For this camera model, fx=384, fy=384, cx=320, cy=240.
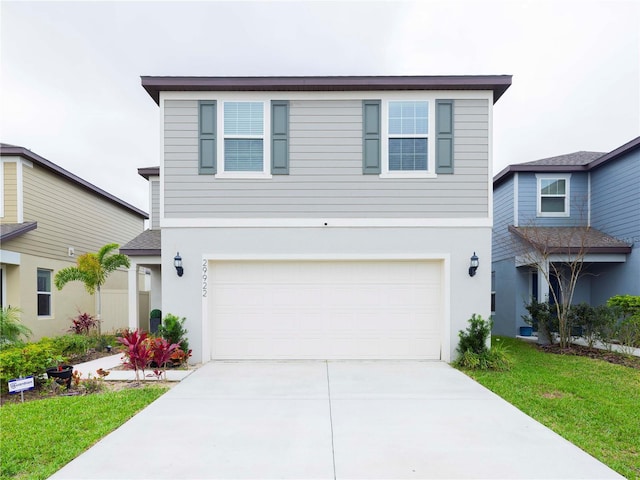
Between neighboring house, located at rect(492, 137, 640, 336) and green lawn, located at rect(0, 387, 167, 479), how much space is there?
10.4 metres

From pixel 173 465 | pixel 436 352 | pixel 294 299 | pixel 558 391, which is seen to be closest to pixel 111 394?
pixel 173 465

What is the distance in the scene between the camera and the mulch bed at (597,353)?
7.90 meters

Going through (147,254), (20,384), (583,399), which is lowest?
(583,399)

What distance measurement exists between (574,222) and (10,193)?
16.3m

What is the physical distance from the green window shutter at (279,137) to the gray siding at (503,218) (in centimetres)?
820

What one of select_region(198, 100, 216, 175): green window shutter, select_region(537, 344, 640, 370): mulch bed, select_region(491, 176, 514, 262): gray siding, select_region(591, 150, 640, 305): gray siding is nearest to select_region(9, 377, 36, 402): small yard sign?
select_region(198, 100, 216, 175): green window shutter

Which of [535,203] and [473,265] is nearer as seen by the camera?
[473,265]

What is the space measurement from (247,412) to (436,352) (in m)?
4.43

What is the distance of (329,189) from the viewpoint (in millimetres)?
7801

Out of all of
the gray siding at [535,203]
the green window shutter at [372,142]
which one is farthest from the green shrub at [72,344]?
the gray siding at [535,203]

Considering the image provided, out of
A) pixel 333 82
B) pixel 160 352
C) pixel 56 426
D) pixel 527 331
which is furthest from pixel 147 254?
pixel 527 331

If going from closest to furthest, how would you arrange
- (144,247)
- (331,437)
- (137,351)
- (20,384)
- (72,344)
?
(331,437), (20,384), (137,351), (72,344), (144,247)

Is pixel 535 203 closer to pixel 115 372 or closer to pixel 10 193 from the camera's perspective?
pixel 115 372

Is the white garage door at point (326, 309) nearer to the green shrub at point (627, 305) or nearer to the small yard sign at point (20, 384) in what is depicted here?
the small yard sign at point (20, 384)
